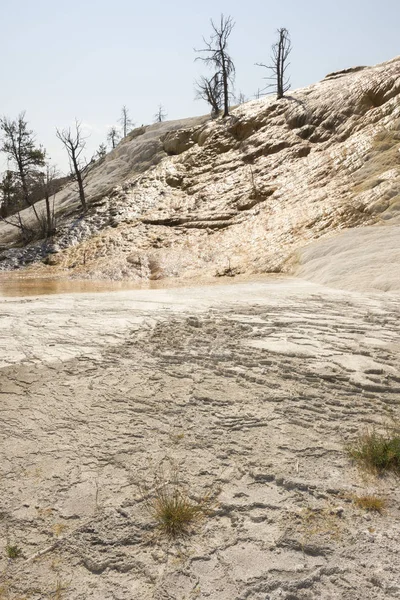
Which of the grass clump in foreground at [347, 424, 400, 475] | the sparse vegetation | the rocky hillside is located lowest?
the sparse vegetation

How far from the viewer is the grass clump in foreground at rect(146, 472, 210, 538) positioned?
82.4 inches

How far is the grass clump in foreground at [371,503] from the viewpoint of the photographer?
2.13m

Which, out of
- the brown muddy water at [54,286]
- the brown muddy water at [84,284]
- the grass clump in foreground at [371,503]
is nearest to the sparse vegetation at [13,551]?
the grass clump in foreground at [371,503]

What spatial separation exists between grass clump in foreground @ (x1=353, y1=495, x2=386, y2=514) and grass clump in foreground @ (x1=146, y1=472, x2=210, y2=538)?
2.38 feet

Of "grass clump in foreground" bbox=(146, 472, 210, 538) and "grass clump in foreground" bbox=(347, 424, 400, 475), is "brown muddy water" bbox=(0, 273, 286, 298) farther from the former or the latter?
"grass clump in foreground" bbox=(146, 472, 210, 538)

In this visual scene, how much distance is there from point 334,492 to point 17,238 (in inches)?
892

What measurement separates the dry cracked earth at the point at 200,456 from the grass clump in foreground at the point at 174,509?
0.03 meters

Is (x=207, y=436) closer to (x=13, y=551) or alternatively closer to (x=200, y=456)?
(x=200, y=456)

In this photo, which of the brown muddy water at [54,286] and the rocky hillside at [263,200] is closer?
the brown muddy water at [54,286]

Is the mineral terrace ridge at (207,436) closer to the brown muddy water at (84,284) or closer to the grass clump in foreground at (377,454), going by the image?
the grass clump in foreground at (377,454)

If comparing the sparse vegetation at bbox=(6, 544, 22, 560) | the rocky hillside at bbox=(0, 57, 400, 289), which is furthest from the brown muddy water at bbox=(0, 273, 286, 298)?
the sparse vegetation at bbox=(6, 544, 22, 560)

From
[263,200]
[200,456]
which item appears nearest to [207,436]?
[200,456]

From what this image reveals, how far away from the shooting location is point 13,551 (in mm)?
1992

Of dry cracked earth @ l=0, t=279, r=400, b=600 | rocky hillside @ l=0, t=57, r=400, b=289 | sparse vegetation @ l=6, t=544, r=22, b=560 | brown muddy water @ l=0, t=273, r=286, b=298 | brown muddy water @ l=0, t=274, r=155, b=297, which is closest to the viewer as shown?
dry cracked earth @ l=0, t=279, r=400, b=600
